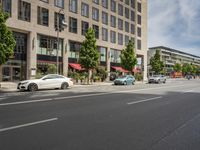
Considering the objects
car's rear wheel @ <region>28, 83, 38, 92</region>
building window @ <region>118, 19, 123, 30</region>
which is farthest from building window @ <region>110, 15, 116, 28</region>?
car's rear wheel @ <region>28, 83, 38, 92</region>

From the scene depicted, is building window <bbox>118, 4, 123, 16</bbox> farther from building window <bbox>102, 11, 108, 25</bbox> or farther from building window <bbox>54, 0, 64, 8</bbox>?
building window <bbox>54, 0, 64, 8</bbox>

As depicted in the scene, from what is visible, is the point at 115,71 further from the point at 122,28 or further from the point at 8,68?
the point at 8,68

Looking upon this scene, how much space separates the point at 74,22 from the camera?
4112 cm

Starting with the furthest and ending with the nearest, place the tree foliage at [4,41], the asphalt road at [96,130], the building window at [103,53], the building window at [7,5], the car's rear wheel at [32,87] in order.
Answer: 1. the building window at [103,53]
2. the building window at [7,5]
3. the tree foliage at [4,41]
4. the car's rear wheel at [32,87]
5. the asphalt road at [96,130]

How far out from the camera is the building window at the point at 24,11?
108 ft

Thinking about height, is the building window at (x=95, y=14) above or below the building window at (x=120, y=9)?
below

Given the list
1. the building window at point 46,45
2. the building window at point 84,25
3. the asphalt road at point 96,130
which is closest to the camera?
the asphalt road at point 96,130

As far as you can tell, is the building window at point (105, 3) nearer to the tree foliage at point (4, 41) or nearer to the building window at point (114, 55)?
the building window at point (114, 55)

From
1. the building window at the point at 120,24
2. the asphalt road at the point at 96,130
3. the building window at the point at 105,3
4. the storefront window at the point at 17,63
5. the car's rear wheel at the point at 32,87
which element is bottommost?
the asphalt road at the point at 96,130

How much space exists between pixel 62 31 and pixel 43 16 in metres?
3.88

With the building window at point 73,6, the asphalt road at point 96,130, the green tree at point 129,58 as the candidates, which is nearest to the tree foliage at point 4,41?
the asphalt road at point 96,130

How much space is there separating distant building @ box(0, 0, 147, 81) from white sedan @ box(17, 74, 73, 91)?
7.13m

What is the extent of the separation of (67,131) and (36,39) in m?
30.4

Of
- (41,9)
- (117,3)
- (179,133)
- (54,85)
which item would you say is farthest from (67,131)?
(117,3)
